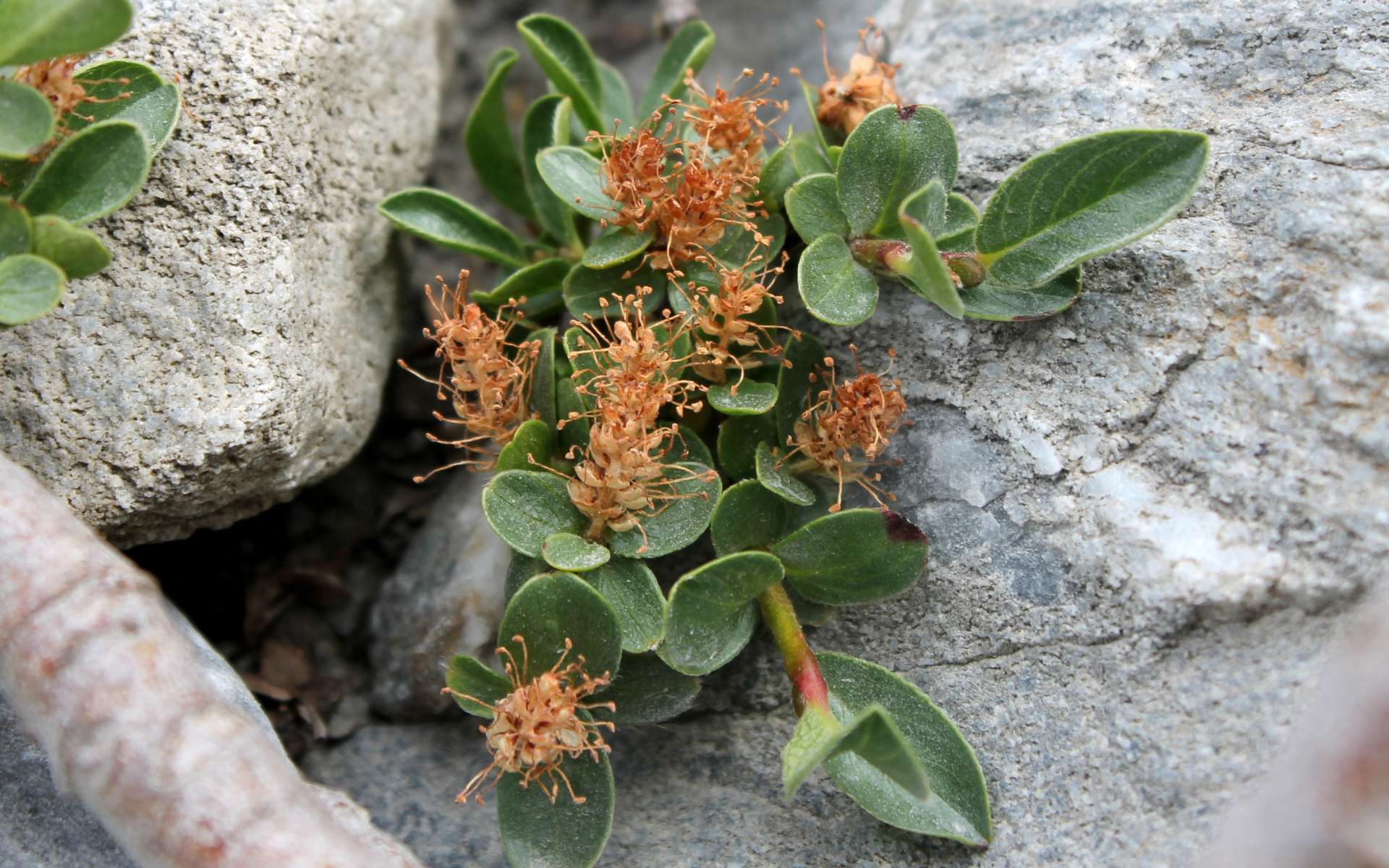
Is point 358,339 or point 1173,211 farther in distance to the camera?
point 358,339

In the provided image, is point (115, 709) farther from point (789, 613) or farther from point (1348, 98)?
point (1348, 98)

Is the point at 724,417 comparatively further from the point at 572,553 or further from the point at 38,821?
the point at 38,821

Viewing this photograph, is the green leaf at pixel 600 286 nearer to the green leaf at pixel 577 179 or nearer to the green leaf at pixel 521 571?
the green leaf at pixel 577 179

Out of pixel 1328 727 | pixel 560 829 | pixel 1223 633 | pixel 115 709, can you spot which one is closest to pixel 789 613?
pixel 560 829

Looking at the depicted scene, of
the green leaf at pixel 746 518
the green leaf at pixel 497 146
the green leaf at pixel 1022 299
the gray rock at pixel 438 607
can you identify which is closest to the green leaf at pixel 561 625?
the green leaf at pixel 746 518

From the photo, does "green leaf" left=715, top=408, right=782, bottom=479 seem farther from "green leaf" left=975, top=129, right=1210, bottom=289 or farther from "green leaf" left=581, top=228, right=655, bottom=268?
"green leaf" left=975, top=129, right=1210, bottom=289
